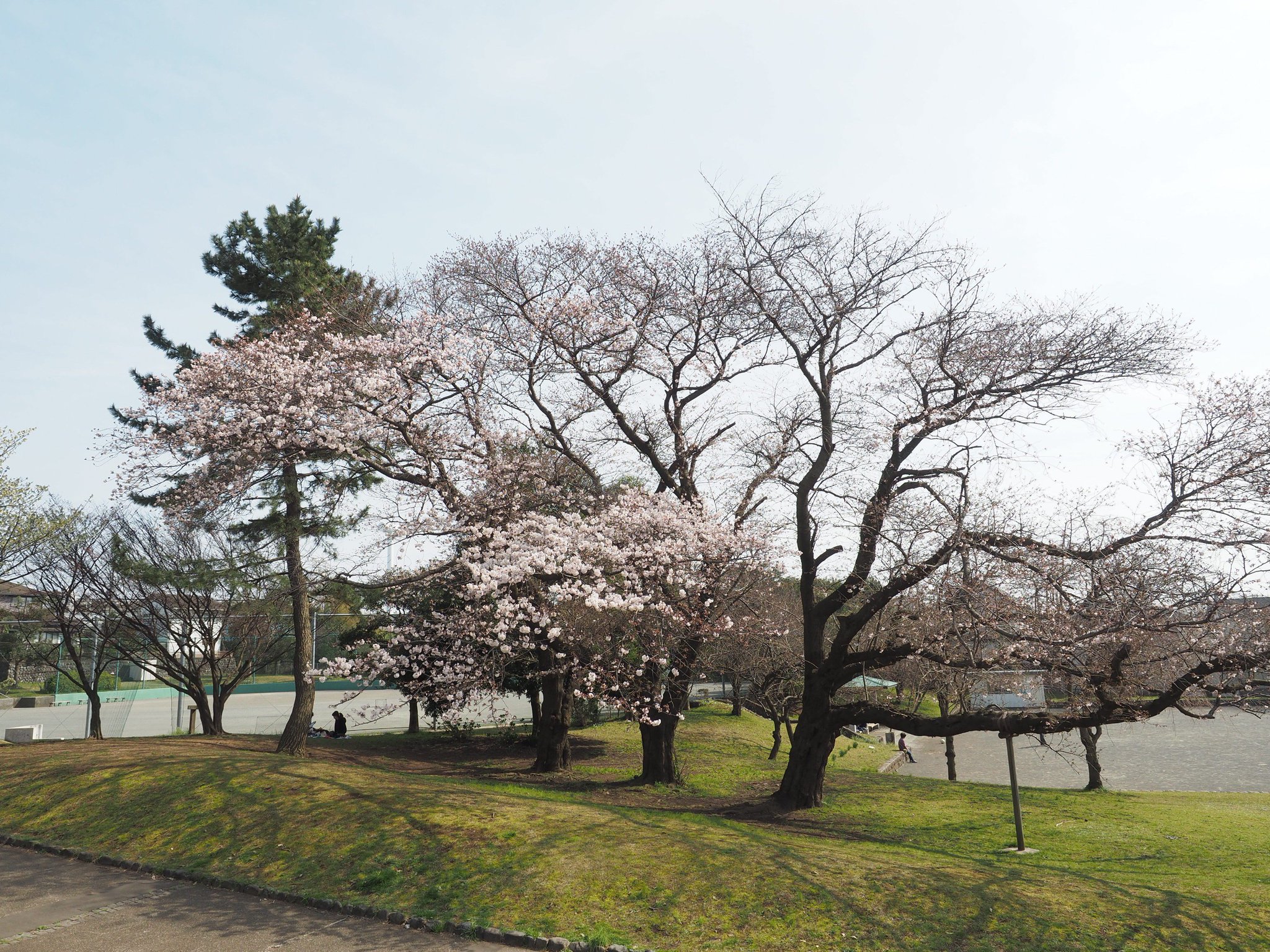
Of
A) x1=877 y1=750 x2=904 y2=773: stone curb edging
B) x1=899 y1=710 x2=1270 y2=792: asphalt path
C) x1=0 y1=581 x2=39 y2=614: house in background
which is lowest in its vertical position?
x1=899 y1=710 x2=1270 y2=792: asphalt path

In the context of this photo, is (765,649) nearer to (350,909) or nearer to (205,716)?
(350,909)

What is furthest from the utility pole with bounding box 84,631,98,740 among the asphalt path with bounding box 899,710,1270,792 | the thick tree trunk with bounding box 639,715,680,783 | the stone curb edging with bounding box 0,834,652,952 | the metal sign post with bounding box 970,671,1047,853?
the asphalt path with bounding box 899,710,1270,792

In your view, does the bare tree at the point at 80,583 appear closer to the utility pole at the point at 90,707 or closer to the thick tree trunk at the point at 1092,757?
the utility pole at the point at 90,707

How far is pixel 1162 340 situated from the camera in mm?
12062

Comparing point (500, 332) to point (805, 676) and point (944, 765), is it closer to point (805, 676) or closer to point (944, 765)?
point (805, 676)

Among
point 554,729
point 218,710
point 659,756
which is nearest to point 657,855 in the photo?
point 659,756

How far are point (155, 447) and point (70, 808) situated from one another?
627 cm

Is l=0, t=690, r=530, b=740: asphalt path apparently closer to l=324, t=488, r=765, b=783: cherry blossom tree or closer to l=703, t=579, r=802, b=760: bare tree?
l=703, t=579, r=802, b=760: bare tree

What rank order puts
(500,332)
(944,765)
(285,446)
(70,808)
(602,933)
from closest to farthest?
(602,933) < (70,808) < (285,446) < (500,332) < (944,765)

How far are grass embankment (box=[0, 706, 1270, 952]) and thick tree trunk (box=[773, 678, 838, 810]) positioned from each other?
0.41 metres

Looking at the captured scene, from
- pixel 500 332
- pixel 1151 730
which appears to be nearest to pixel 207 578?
pixel 500 332

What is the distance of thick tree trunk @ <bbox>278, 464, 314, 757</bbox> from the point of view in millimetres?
15875

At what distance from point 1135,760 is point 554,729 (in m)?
23.7

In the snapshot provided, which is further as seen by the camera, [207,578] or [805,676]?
[207,578]
